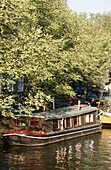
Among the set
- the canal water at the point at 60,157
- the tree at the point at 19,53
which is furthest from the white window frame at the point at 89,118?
the tree at the point at 19,53

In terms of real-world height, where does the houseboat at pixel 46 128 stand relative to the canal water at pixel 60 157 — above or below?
above

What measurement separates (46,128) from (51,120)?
852 millimetres

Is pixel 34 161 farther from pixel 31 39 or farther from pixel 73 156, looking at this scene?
pixel 31 39

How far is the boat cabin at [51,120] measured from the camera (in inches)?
854

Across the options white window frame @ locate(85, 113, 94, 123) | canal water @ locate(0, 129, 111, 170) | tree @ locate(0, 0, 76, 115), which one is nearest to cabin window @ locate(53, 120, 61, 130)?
canal water @ locate(0, 129, 111, 170)

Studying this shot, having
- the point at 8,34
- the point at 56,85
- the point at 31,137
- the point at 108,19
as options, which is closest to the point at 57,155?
the point at 31,137

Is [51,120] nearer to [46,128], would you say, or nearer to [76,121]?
[46,128]

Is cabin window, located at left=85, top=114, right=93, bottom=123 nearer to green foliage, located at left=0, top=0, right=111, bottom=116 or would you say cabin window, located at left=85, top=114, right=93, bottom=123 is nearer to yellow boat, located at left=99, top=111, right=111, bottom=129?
yellow boat, located at left=99, top=111, right=111, bottom=129

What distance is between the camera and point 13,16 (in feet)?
63.0

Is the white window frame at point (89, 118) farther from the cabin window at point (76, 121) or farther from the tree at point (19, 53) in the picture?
the tree at point (19, 53)

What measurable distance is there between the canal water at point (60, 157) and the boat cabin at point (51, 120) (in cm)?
160

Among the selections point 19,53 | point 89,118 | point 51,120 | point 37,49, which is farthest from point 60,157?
point 89,118

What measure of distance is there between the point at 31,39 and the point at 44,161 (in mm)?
8895

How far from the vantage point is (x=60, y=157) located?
1861 cm
